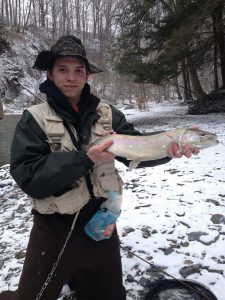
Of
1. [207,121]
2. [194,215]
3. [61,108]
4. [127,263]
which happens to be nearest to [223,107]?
[207,121]

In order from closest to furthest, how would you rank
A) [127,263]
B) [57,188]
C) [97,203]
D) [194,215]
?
1. [57,188]
2. [97,203]
3. [127,263]
4. [194,215]

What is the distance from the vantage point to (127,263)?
12.8 ft

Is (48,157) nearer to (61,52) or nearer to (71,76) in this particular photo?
(71,76)

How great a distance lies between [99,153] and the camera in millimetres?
2346

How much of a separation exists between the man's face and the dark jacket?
0.06 metres

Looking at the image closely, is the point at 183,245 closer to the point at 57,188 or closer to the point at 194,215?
the point at 194,215

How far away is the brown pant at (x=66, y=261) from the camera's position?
2537 mm

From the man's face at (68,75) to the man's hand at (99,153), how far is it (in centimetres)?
59

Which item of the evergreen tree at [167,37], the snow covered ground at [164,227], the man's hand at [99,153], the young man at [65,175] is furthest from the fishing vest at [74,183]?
the evergreen tree at [167,37]

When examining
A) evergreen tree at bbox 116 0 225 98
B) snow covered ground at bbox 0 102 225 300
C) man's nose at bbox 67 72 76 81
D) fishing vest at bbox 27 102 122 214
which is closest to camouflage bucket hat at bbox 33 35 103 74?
man's nose at bbox 67 72 76 81

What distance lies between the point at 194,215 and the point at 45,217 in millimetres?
2995

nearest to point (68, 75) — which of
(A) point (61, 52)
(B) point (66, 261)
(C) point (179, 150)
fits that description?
(A) point (61, 52)

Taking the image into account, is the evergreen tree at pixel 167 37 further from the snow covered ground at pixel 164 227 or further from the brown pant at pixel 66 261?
the brown pant at pixel 66 261

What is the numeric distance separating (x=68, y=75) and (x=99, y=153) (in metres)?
0.74
